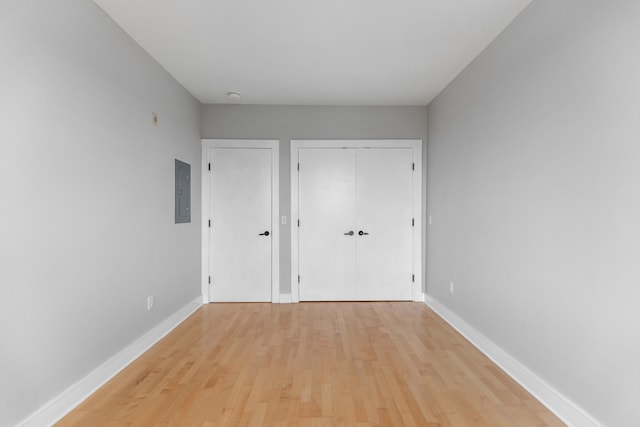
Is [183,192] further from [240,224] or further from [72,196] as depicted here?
[72,196]

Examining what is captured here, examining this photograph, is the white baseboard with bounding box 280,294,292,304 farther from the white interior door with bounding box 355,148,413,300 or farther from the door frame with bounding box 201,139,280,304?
the white interior door with bounding box 355,148,413,300

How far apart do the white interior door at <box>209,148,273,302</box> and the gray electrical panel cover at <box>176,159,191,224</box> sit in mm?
511

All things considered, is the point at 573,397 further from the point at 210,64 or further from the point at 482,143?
the point at 210,64

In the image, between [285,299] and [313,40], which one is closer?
[313,40]

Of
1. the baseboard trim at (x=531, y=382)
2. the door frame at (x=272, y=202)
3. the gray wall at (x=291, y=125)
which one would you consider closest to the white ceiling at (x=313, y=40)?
the gray wall at (x=291, y=125)

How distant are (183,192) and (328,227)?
182 cm

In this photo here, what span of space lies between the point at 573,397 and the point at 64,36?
358 cm

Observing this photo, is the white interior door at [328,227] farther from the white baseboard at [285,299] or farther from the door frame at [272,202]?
the door frame at [272,202]

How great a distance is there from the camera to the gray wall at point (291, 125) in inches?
189

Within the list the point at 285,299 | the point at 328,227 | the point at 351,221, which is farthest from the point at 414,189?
the point at 285,299

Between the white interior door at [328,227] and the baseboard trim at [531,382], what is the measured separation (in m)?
1.59

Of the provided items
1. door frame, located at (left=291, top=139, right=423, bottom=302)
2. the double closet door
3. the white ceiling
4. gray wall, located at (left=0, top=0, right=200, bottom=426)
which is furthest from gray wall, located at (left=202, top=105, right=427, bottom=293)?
gray wall, located at (left=0, top=0, right=200, bottom=426)

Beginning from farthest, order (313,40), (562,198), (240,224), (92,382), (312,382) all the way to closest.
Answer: (240,224) < (313,40) < (312,382) < (92,382) < (562,198)

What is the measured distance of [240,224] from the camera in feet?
15.8
